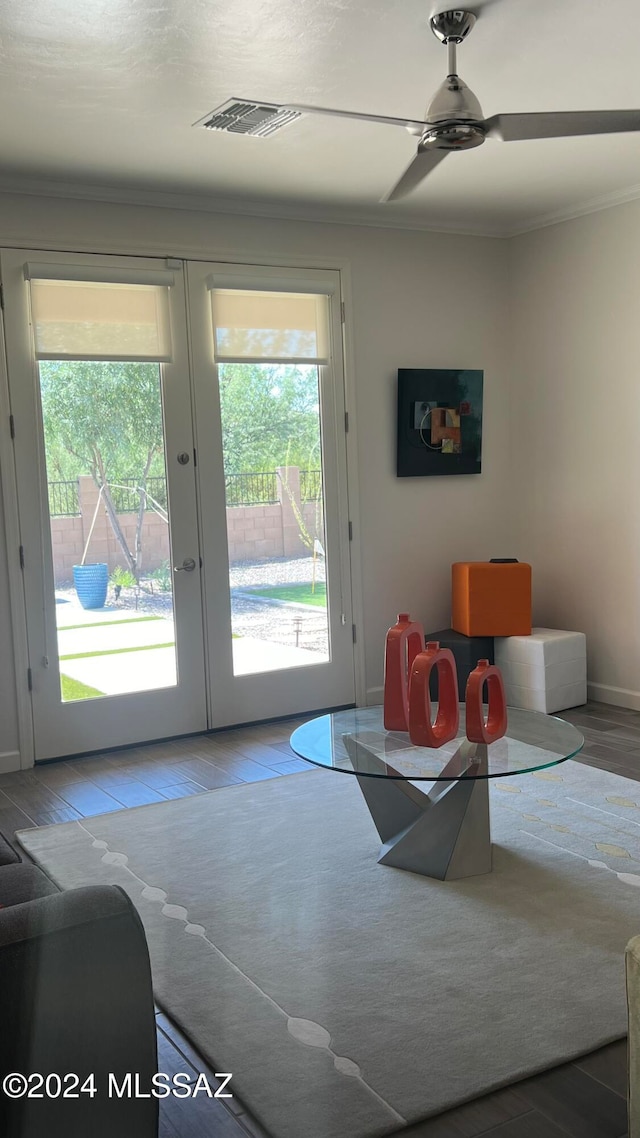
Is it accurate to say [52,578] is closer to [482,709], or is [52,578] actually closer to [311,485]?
[311,485]

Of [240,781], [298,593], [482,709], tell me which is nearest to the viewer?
[482,709]

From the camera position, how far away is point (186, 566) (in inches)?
204

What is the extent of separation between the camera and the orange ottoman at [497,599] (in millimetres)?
5551

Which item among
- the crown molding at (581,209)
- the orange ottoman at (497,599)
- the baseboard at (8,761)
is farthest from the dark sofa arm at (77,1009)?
the crown molding at (581,209)

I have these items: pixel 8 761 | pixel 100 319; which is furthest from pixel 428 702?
pixel 100 319

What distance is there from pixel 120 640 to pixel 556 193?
3363 mm

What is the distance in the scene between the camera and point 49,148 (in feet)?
13.8

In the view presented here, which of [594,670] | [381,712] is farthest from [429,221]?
[381,712]

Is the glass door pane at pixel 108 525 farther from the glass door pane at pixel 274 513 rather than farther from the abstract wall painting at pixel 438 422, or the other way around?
the abstract wall painting at pixel 438 422

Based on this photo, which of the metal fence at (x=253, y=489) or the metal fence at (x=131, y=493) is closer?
the metal fence at (x=131, y=493)

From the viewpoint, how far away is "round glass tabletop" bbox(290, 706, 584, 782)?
119 inches

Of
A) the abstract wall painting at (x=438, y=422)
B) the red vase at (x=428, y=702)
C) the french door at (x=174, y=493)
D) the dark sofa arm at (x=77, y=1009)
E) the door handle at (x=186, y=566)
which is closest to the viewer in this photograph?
the dark sofa arm at (x=77, y=1009)

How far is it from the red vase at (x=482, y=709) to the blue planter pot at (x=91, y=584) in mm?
2312

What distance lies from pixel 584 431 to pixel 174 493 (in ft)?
8.03
